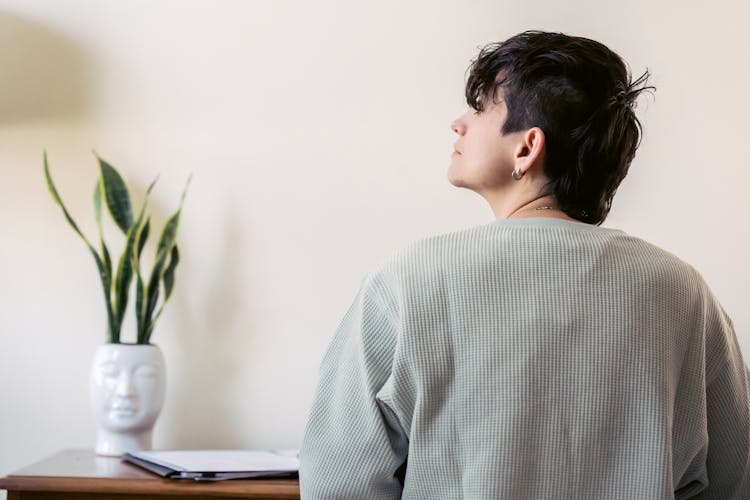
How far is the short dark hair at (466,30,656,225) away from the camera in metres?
1.19

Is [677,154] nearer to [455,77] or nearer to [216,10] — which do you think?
[455,77]

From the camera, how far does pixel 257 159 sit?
230 cm

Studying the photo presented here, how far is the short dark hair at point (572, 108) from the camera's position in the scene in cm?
119

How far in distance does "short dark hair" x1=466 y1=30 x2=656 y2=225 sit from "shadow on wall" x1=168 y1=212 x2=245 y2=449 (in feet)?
3.97

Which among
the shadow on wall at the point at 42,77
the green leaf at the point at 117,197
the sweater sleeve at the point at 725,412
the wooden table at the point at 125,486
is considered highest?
the shadow on wall at the point at 42,77

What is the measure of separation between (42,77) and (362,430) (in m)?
1.58

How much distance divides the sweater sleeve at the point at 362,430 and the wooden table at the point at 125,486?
627 mm

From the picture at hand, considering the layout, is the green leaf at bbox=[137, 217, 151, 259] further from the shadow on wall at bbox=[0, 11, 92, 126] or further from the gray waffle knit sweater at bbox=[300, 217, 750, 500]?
the gray waffle knit sweater at bbox=[300, 217, 750, 500]

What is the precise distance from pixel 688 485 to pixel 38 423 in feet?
5.24

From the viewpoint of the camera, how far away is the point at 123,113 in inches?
92.0

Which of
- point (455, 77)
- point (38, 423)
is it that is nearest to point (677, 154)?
point (455, 77)

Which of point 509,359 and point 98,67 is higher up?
point 98,67

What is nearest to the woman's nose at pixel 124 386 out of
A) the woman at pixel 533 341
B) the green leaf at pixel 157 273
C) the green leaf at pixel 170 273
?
the green leaf at pixel 157 273

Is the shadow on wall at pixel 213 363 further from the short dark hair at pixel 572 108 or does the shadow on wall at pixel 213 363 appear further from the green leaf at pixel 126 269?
the short dark hair at pixel 572 108
